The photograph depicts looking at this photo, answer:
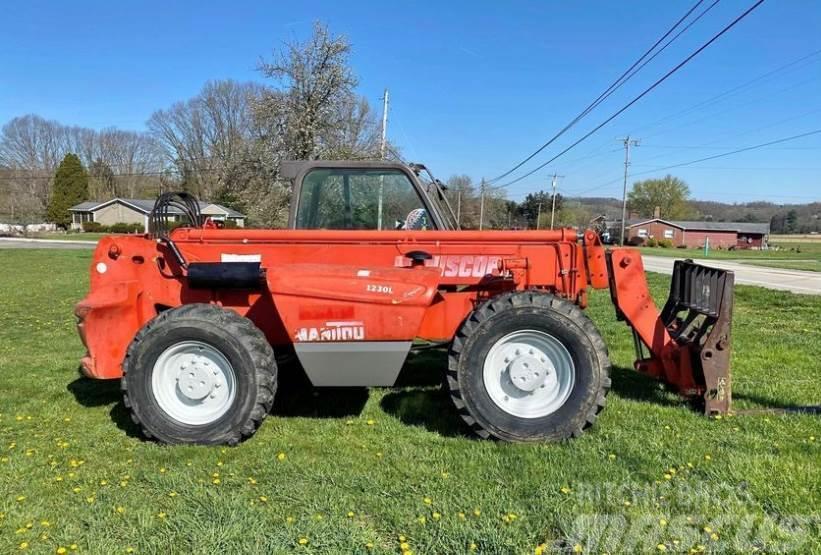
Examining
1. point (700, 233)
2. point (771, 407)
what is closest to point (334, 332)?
point (771, 407)

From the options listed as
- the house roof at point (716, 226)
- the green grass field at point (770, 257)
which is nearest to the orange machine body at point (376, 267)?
the green grass field at point (770, 257)

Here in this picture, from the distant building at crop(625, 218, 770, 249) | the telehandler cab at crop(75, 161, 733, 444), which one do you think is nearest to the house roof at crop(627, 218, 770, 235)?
the distant building at crop(625, 218, 770, 249)

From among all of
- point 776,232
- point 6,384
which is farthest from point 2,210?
point 776,232

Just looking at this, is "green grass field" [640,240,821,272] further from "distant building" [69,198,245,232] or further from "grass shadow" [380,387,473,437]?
"distant building" [69,198,245,232]

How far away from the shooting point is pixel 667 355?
15.5 feet

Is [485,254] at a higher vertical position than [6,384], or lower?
higher

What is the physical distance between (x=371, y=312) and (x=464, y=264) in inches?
36.5

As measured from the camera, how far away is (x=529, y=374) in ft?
13.6

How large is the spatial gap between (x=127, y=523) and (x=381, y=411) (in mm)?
2180

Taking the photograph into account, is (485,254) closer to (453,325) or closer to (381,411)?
(453,325)

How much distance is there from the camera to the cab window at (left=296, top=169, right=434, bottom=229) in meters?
4.94

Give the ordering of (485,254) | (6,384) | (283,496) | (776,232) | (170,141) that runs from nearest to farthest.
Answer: (283,496), (485,254), (6,384), (170,141), (776,232)

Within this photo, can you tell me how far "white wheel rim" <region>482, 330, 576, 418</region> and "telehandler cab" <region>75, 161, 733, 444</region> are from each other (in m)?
0.01

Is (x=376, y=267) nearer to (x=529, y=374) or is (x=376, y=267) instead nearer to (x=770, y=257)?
(x=529, y=374)
